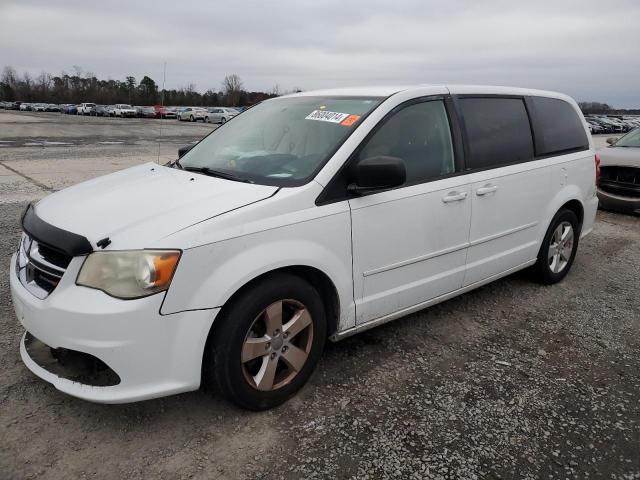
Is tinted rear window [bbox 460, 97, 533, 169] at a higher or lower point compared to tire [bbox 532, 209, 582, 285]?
higher

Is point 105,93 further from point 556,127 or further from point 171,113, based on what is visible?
point 556,127

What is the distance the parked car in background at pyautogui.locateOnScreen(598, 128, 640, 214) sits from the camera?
7805mm

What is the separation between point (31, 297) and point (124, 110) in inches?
2375

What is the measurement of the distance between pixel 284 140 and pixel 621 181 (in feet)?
22.4

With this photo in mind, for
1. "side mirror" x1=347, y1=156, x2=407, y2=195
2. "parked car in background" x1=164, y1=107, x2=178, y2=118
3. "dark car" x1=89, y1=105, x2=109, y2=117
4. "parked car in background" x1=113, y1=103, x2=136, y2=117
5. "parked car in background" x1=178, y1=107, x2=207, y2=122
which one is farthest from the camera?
"dark car" x1=89, y1=105, x2=109, y2=117

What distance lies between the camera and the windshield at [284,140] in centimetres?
297

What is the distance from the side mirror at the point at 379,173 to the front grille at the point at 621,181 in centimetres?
658

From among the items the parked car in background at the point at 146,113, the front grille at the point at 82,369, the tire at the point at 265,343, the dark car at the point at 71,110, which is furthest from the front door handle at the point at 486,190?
the dark car at the point at 71,110

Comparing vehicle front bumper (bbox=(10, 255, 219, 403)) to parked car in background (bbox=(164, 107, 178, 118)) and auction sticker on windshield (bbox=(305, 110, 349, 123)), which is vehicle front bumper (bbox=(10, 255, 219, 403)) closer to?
auction sticker on windshield (bbox=(305, 110, 349, 123))

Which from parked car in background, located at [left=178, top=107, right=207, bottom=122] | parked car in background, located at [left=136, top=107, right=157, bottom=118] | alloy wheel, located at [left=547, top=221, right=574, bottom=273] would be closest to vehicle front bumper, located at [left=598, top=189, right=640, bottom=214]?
alloy wheel, located at [left=547, top=221, right=574, bottom=273]

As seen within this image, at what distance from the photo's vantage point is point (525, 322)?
398cm

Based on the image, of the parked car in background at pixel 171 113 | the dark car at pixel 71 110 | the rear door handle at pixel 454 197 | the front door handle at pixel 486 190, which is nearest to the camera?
the rear door handle at pixel 454 197

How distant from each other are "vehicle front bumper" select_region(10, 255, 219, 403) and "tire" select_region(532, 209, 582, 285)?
10.7 feet

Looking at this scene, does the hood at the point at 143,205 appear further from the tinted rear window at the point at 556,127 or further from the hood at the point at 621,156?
the hood at the point at 621,156
